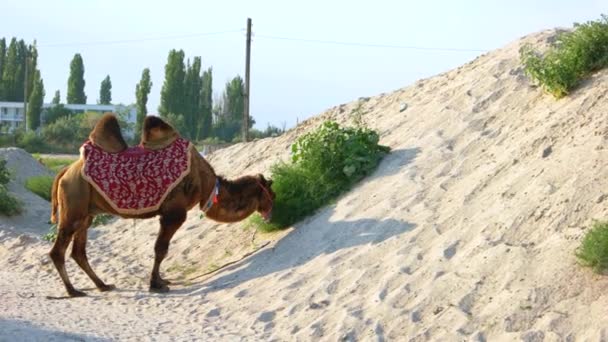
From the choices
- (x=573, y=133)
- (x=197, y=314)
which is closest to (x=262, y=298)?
(x=197, y=314)

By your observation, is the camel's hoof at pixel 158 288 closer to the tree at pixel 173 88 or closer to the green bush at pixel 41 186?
the green bush at pixel 41 186

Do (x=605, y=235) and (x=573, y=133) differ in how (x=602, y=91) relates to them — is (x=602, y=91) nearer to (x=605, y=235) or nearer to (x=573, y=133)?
(x=573, y=133)

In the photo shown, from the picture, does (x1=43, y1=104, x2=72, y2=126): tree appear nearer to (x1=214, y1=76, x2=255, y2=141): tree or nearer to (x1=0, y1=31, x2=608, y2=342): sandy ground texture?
(x1=214, y1=76, x2=255, y2=141): tree

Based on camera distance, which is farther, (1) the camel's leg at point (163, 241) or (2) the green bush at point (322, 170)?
(2) the green bush at point (322, 170)

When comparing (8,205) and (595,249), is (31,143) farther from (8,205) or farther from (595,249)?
(595,249)

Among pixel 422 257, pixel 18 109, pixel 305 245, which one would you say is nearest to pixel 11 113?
pixel 18 109

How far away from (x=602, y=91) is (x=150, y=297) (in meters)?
6.01

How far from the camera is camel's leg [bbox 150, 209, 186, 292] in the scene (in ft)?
36.7

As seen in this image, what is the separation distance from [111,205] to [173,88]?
50892 mm

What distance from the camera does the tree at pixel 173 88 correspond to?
61.1 meters

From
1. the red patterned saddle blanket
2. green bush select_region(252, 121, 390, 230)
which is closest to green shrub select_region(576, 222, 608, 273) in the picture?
green bush select_region(252, 121, 390, 230)

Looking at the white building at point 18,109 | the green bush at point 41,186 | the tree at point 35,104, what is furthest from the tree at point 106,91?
the green bush at point 41,186

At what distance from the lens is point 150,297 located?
10922 mm

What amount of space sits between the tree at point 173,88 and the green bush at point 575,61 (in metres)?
50.1
